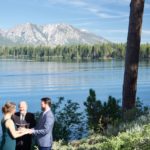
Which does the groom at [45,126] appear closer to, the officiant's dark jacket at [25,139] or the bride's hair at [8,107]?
the officiant's dark jacket at [25,139]

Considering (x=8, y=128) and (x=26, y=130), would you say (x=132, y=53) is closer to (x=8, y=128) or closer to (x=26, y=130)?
(x=26, y=130)

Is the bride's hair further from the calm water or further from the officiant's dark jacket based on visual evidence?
the calm water

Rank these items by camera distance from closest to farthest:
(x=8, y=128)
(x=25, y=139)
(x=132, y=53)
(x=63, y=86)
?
(x=8, y=128)
(x=25, y=139)
(x=132, y=53)
(x=63, y=86)

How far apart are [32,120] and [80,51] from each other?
190673 millimetres

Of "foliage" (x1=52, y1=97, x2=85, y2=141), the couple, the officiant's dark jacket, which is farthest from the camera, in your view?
"foliage" (x1=52, y1=97, x2=85, y2=141)

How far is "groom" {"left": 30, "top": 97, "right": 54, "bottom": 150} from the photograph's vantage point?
27.8ft

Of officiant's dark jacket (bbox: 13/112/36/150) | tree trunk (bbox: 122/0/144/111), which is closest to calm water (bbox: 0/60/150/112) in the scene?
tree trunk (bbox: 122/0/144/111)

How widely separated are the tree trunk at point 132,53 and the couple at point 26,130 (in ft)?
17.7

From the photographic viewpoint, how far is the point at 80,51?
655 feet

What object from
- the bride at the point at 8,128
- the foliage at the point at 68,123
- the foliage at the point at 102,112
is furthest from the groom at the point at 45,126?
the foliage at the point at 68,123

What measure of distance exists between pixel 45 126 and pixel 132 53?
246 inches

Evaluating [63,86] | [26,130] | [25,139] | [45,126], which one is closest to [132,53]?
[25,139]

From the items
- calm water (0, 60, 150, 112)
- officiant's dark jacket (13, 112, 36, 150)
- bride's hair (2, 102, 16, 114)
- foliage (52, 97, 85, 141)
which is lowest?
calm water (0, 60, 150, 112)

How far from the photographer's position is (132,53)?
1409cm
